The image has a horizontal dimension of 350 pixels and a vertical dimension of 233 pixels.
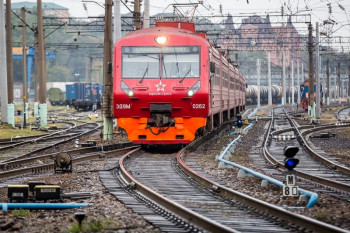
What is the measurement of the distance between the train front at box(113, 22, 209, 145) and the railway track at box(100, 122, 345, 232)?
398cm

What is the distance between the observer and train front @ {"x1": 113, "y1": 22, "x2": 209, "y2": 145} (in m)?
18.3

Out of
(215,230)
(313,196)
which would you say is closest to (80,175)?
(313,196)

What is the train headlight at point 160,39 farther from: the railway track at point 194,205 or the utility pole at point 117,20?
the utility pole at point 117,20

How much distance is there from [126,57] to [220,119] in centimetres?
668

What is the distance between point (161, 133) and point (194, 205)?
9170 mm

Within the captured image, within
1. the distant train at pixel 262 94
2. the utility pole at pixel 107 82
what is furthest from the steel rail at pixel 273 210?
the distant train at pixel 262 94

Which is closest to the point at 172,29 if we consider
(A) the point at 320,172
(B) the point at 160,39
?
(B) the point at 160,39

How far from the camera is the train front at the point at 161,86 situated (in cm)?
1833

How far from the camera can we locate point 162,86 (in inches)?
723

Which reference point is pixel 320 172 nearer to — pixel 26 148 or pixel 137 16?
pixel 26 148

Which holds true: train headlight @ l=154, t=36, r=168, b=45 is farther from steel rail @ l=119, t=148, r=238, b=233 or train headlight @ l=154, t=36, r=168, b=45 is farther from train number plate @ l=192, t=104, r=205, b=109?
steel rail @ l=119, t=148, r=238, b=233

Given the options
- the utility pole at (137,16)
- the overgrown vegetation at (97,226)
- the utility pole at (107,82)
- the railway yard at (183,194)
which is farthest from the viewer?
the utility pole at (137,16)

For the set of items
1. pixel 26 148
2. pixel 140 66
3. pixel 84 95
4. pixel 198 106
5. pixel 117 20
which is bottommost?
pixel 26 148

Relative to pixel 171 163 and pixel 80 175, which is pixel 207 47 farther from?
pixel 80 175
